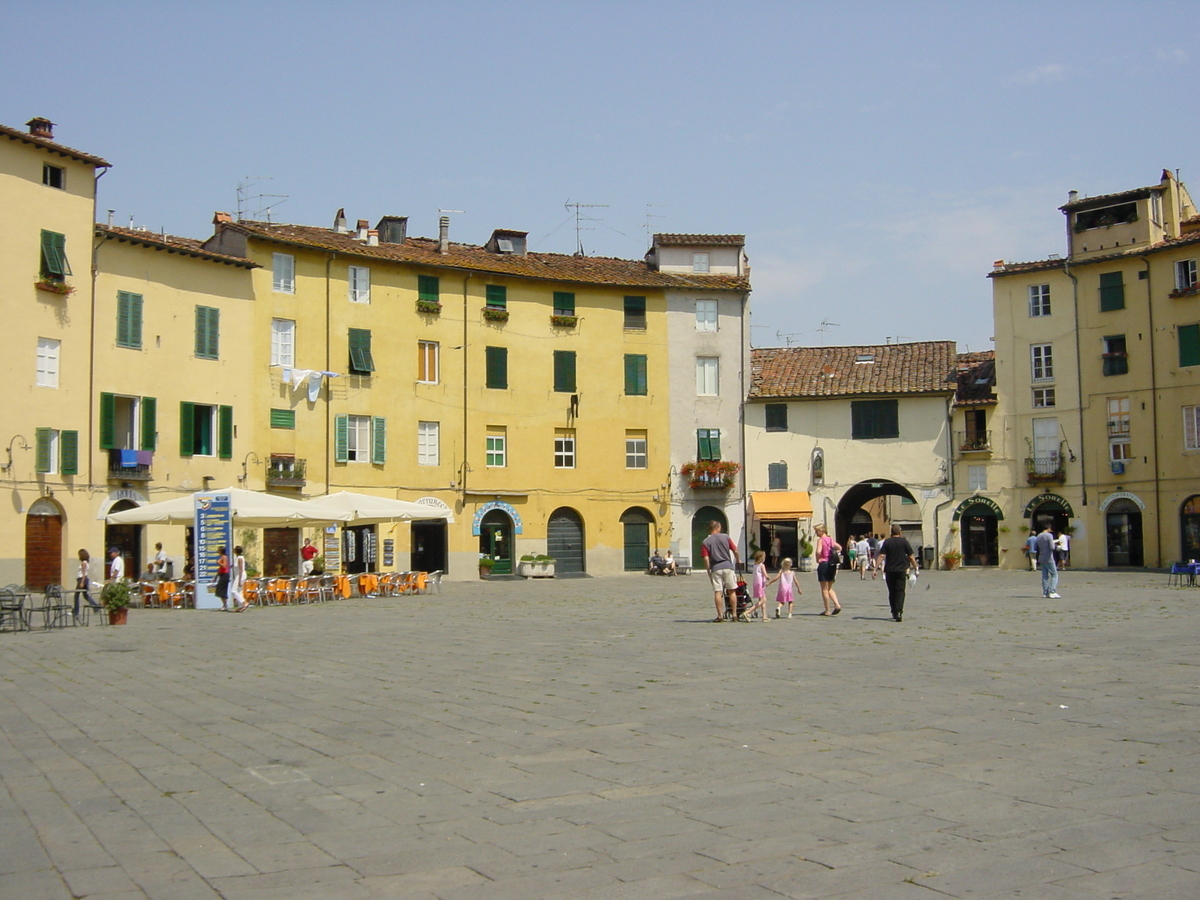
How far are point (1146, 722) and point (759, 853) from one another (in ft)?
16.4

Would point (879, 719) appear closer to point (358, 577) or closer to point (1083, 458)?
point (358, 577)

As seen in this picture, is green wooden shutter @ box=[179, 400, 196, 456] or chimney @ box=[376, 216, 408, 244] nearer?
green wooden shutter @ box=[179, 400, 196, 456]

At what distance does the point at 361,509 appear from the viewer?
3022cm

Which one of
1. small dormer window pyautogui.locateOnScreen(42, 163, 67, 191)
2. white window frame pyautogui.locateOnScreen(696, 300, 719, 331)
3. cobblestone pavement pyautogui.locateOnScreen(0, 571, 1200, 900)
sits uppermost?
small dormer window pyautogui.locateOnScreen(42, 163, 67, 191)

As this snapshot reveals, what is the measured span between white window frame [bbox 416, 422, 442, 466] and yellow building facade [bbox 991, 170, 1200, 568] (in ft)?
72.5

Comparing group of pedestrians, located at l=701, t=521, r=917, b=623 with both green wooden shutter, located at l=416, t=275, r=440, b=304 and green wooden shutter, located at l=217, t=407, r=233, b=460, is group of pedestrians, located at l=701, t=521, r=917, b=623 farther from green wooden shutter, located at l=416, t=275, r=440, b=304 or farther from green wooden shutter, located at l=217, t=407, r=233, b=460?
green wooden shutter, located at l=416, t=275, r=440, b=304

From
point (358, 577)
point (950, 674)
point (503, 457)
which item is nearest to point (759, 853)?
point (950, 674)

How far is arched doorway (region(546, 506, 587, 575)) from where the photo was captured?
4538cm

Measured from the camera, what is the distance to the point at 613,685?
12.2m

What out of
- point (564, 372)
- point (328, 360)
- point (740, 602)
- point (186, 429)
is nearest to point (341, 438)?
point (328, 360)

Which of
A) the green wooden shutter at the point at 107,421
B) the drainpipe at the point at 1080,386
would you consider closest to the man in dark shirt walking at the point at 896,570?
the green wooden shutter at the point at 107,421

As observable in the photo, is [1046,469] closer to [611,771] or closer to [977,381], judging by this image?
[977,381]

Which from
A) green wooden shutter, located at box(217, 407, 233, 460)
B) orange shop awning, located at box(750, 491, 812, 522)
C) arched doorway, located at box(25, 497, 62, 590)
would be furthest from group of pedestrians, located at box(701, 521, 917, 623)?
orange shop awning, located at box(750, 491, 812, 522)

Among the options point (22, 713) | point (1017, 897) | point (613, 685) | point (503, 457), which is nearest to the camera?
point (1017, 897)
